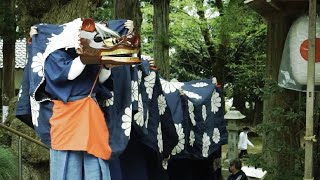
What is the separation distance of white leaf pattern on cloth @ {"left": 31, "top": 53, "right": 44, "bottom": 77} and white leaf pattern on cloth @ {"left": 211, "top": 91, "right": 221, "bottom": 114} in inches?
119

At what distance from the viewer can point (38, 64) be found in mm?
3371

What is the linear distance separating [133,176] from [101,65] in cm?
147

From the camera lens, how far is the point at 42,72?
3332 millimetres

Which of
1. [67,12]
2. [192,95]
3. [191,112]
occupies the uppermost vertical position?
[67,12]

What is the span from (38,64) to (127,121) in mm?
819

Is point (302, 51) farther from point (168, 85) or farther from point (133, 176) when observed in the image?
point (133, 176)

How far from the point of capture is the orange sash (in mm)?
3141

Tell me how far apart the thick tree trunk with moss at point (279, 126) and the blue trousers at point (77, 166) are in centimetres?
240

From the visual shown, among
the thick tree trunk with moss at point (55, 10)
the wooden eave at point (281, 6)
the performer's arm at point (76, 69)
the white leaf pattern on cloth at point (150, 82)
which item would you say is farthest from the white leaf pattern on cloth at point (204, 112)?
the performer's arm at point (76, 69)

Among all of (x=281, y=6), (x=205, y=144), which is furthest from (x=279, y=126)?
(x=281, y=6)

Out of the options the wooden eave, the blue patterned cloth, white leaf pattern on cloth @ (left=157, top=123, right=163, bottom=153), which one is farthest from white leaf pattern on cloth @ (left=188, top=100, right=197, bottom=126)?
the wooden eave

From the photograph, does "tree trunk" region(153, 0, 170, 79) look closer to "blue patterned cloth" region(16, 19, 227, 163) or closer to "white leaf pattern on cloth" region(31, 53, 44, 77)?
"blue patterned cloth" region(16, 19, 227, 163)

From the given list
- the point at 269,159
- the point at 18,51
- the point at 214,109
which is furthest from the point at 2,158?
the point at 18,51

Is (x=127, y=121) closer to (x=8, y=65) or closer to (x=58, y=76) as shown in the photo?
(x=58, y=76)
